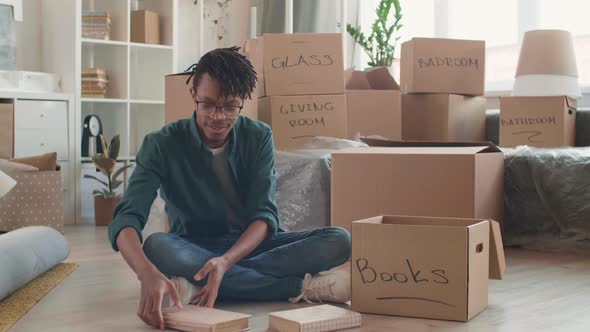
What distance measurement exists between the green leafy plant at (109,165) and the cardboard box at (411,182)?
174 cm

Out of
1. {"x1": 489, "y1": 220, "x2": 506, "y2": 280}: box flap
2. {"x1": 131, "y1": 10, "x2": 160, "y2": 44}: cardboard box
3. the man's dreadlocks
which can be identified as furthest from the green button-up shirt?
{"x1": 131, "y1": 10, "x2": 160, "y2": 44}: cardboard box

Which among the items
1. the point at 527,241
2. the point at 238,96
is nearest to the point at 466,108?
the point at 527,241

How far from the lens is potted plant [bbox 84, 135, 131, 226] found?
4035mm

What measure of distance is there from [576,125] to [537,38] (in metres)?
0.55

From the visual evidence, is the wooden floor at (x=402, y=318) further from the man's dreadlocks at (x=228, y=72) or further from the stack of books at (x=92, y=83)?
the stack of books at (x=92, y=83)

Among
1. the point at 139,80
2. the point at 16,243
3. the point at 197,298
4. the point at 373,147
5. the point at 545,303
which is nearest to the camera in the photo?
the point at 197,298

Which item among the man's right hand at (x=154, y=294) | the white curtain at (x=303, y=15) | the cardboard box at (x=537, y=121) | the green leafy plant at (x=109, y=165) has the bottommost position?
the man's right hand at (x=154, y=294)

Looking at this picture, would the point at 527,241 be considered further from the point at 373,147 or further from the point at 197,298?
the point at 197,298

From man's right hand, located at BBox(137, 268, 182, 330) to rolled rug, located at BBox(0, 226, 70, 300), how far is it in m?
0.51

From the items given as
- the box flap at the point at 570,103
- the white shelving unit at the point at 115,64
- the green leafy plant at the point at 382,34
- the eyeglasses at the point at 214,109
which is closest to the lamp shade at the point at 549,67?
the box flap at the point at 570,103

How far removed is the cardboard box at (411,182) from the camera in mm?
2574

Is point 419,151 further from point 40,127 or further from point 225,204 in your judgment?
point 40,127

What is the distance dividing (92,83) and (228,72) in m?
2.52

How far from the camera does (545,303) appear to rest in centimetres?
206
